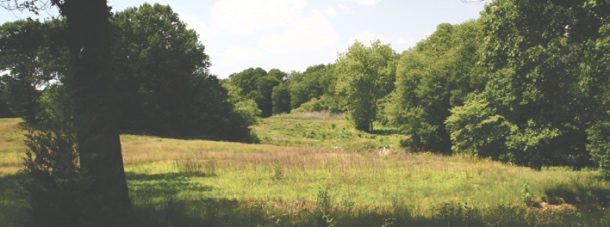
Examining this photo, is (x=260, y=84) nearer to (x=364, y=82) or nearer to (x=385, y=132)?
(x=364, y=82)

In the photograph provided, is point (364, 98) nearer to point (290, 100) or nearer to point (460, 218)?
point (460, 218)

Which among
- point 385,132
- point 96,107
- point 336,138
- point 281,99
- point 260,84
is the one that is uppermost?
point 260,84

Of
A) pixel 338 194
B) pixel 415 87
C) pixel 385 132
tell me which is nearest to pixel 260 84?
pixel 385 132

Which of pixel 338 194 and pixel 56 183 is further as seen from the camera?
pixel 338 194

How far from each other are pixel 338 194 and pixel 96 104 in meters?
8.39

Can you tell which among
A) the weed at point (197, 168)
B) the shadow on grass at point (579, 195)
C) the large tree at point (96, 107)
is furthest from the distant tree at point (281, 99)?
the large tree at point (96, 107)

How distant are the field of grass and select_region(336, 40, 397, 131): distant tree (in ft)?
115

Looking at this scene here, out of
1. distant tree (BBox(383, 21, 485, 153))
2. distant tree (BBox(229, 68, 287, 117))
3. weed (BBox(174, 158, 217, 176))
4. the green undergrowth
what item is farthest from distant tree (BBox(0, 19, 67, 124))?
distant tree (BBox(229, 68, 287, 117))

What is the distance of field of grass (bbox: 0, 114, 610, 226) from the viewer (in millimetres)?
7098

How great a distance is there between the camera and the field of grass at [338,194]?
7.10 metres

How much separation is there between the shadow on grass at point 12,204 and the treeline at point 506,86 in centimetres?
1319

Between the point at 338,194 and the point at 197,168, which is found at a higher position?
the point at 197,168

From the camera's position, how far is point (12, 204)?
8.91 meters

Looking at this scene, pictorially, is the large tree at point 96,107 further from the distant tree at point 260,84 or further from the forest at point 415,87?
the distant tree at point 260,84
